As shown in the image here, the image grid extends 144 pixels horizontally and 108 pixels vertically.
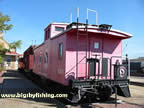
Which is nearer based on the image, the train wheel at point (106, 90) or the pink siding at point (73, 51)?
the train wheel at point (106, 90)

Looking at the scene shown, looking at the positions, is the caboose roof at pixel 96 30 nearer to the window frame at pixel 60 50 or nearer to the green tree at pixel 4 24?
the window frame at pixel 60 50

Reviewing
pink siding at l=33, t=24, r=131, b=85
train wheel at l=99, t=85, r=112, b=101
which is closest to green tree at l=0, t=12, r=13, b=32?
pink siding at l=33, t=24, r=131, b=85

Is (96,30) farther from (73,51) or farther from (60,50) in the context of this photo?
(60,50)

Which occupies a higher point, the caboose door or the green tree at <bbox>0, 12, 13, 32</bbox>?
the green tree at <bbox>0, 12, 13, 32</bbox>

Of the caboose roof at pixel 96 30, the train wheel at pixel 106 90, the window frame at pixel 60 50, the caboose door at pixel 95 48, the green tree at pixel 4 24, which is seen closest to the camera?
the train wheel at pixel 106 90

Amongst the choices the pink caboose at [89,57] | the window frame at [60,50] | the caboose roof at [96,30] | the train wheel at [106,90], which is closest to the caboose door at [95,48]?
the pink caboose at [89,57]

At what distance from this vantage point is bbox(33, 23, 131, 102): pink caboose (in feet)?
20.6

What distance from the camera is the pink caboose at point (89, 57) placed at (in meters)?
6.27

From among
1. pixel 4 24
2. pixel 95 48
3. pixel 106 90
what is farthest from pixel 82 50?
pixel 4 24

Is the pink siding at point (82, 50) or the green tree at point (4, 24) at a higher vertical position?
the green tree at point (4, 24)

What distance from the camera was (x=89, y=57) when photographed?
6.84m

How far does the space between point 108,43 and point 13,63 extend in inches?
1258

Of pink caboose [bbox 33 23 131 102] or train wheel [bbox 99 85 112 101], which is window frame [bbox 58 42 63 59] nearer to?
pink caboose [bbox 33 23 131 102]

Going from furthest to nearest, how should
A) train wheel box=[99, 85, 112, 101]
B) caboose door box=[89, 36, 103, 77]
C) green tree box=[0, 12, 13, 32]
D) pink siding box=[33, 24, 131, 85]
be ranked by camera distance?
green tree box=[0, 12, 13, 32] < caboose door box=[89, 36, 103, 77] < pink siding box=[33, 24, 131, 85] < train wheel box=[99, 85, 112, 101]
